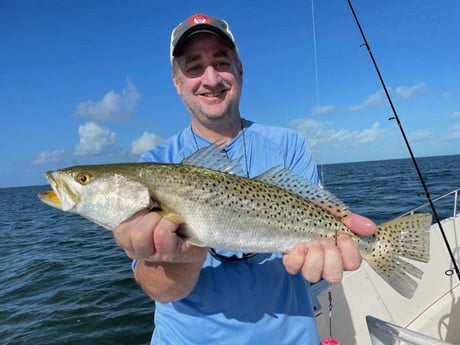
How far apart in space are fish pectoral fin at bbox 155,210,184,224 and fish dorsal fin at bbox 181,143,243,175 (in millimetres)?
502

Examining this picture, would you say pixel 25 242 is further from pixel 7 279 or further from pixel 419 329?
pixel 419 329

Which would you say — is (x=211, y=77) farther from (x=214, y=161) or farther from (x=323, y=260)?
(x=323, y=260)

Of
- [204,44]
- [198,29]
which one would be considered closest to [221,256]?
[204,44]

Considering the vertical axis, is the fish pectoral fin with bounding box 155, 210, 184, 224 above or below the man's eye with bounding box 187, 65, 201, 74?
below

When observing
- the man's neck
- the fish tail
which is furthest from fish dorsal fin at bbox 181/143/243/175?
the fish tail

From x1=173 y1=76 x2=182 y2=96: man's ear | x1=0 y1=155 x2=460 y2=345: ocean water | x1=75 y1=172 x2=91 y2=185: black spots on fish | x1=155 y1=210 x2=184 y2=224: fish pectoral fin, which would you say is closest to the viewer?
x1=155 y1=210 x2=184 y2=224: fish pectoral fin

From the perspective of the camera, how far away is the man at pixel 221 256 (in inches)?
106

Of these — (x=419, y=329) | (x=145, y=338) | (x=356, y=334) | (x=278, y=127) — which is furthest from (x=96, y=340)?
(x=278, y=127)

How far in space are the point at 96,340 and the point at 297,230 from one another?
319 inches

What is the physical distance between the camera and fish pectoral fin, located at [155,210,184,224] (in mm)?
2666

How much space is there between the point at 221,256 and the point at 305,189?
1.01 metres

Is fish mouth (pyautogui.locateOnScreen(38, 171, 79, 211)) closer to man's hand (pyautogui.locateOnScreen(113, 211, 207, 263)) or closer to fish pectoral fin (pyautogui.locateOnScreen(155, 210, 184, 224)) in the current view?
man's hand (pyautogui.locateOnScreen(113, 211, 207, 263))

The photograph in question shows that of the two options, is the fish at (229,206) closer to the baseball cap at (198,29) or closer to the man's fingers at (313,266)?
the man's fingers at (313,266)

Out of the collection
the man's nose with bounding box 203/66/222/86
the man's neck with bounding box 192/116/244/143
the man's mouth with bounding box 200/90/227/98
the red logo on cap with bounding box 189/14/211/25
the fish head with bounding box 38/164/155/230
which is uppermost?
the red logo on cap with bounding box 189/14/211/25
